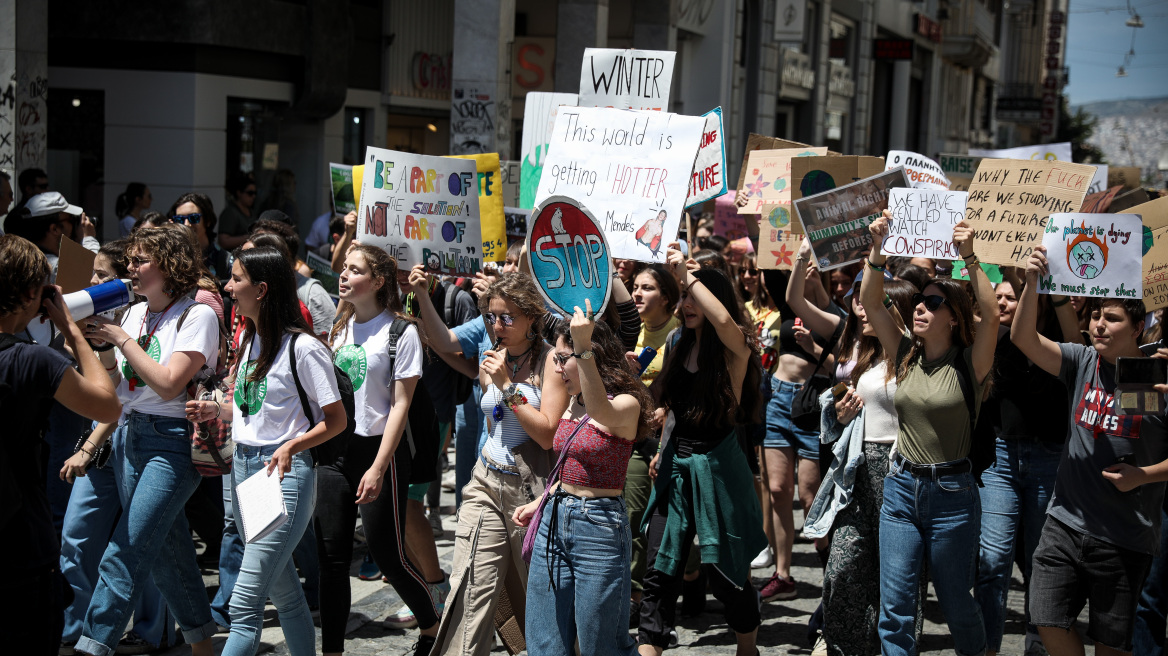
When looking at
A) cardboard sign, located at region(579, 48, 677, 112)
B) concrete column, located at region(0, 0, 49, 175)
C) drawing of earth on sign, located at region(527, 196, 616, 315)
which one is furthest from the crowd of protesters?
concrete column, located at region(0, 0, 49, 175)

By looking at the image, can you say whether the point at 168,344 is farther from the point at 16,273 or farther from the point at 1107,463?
the point at 1107,463

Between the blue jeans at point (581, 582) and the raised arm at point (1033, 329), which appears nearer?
the blue jeans at point (581, 582)

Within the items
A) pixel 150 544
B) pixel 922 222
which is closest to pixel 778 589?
pixel 922 222

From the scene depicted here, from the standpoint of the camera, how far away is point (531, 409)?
4.41 m

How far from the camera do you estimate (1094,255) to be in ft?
15.2

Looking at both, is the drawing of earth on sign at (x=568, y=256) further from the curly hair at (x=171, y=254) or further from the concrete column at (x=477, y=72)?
the concrete column at (x=477, y=72)

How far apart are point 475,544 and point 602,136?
2.20 m

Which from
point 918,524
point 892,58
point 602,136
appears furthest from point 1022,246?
point 892,58

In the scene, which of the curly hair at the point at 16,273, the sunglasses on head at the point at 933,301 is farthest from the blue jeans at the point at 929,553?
the curly hair at the point at 16,273

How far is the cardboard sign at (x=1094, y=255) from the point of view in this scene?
4.59 m

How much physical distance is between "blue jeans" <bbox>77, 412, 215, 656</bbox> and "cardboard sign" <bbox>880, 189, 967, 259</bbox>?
3313 millimetres

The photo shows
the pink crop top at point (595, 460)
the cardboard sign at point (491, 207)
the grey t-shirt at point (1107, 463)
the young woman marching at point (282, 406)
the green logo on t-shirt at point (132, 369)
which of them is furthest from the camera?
the cardboard sign at point (491, 207)

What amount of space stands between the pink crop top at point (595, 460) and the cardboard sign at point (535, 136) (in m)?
3.42

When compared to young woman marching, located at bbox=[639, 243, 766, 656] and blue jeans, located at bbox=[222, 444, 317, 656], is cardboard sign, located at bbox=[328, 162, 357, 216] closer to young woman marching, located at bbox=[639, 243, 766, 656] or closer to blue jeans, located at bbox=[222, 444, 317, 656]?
young woman marching, located at bbox=[639, 243, 766, 656]
